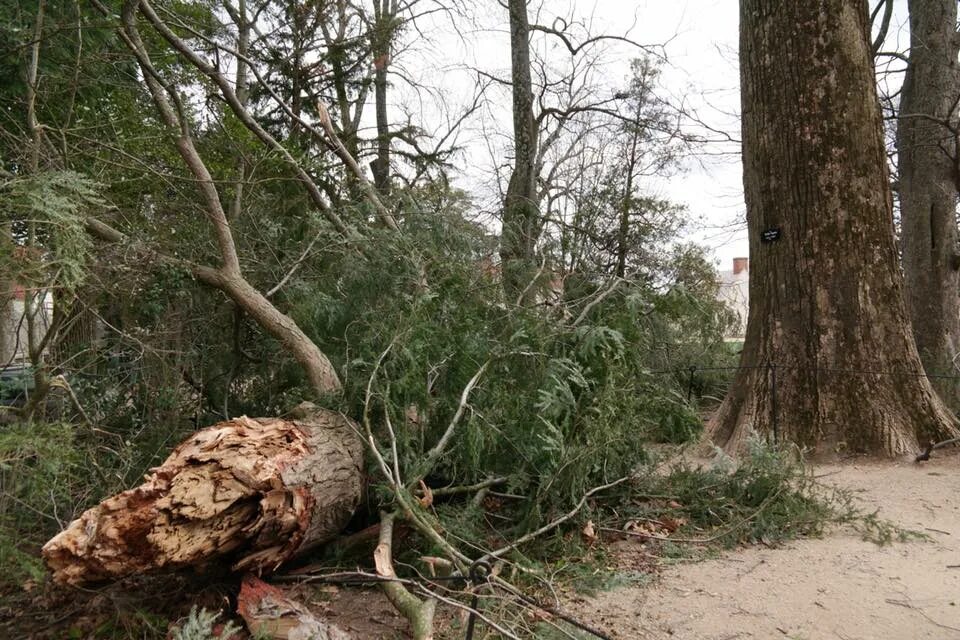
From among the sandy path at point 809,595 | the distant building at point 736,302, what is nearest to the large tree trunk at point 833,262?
the sandy path at point 809,595

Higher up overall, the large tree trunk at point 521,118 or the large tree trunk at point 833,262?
the large tree trunk at point 521,118

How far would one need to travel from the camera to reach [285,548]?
119 inches

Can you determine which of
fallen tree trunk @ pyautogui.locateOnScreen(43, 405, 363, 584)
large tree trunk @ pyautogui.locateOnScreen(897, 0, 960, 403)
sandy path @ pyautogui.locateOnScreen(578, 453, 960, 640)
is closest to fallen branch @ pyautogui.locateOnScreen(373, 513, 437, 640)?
fallen tree trunk @ pyautogui.locateOnScreen(43, 405, 363, 584)

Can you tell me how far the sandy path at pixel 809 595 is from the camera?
2.58 m

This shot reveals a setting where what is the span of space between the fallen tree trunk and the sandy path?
4.57 ft

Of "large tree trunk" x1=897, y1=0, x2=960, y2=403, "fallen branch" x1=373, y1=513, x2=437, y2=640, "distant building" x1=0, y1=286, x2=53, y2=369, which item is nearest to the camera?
"fallen branch" x1=373, y1=513, x2=437, y2=640

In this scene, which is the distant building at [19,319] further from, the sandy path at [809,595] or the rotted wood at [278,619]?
the sandy path at [809,595]

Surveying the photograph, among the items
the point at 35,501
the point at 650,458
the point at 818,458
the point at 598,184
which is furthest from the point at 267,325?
the point at 598,184

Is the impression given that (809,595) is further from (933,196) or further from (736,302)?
(736,302)

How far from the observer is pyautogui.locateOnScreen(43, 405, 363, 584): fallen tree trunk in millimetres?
2561

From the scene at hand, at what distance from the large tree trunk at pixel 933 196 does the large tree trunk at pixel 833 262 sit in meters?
4.78

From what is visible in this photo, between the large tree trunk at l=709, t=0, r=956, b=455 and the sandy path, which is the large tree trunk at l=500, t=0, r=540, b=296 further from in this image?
the sandy path

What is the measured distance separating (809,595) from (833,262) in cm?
336

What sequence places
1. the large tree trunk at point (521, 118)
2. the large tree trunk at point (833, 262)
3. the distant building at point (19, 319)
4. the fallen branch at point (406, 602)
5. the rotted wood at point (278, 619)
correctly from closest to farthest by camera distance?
the fallen branch at point (406, 602)
the rotted wood at point (278, 619)
the distant building at point (19, 319)
the large tree trunk at point (833, 262)
the large tree trunk at point (521, 118)
